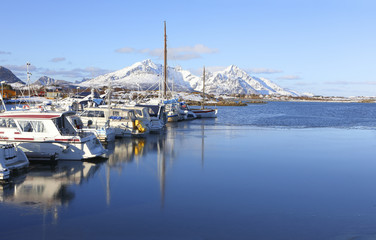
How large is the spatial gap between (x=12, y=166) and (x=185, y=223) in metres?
8.72

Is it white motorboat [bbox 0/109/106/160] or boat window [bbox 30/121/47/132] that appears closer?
white motorboat [bbox 0/109/106/160]

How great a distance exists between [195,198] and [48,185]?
18.7 ft

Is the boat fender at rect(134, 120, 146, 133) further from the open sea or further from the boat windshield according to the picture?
the boat windshield

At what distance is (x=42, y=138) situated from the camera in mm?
17969

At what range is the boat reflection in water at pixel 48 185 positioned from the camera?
11.9 meters

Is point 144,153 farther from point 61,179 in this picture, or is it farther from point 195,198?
point 195,198

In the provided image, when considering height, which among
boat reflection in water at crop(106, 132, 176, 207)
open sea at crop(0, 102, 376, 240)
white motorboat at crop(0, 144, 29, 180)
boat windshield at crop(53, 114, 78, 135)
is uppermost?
boat windshield at crop(53, 114, 78, 135)

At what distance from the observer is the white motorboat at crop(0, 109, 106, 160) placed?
17.9 m

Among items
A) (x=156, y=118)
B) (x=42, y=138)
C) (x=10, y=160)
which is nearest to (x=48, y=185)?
(x=10, y=160)

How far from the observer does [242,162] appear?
1983cm

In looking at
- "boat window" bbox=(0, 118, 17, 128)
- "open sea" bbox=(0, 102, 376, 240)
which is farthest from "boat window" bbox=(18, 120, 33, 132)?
"open sea" bbox=(0, 102, 376, 240)

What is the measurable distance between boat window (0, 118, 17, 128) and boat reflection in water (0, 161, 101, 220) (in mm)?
2880

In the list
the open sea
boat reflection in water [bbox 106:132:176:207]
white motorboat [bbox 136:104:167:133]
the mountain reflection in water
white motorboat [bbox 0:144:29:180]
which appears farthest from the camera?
white motorboat [bbox 136:104:167:133]

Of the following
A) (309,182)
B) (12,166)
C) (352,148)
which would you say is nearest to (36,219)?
(12,166)
